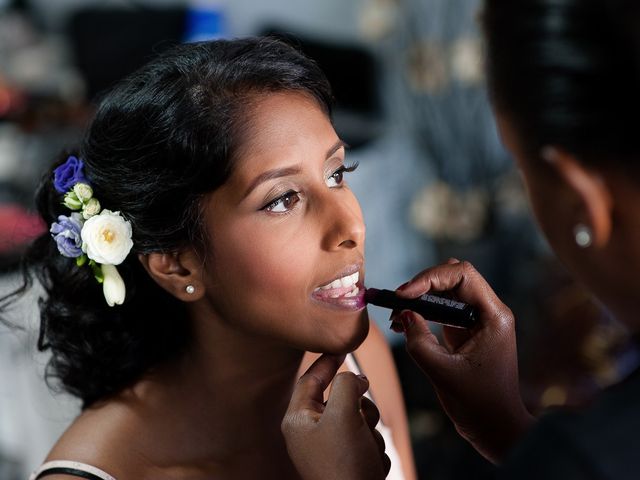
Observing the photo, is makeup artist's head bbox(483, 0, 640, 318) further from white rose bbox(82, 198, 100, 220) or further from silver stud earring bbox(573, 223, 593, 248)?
white rose bbox(82, 198, 100, 220)

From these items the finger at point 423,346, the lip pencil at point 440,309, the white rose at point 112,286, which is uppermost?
the lip pencil at point 440,309

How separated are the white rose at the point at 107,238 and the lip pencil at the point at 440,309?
0.32m

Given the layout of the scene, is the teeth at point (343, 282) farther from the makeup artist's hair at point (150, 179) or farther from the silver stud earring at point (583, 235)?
the silver stud earring at point (583, 235)

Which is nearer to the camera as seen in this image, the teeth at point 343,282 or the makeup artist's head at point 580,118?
the makeup artist's head at point 580,118

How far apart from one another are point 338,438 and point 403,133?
1.86 metres

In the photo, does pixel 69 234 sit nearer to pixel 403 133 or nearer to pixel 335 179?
pixel 335 179

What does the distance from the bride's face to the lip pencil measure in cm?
6

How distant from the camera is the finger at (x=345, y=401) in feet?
2.72

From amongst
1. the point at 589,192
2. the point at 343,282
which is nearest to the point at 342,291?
the point at 343,282

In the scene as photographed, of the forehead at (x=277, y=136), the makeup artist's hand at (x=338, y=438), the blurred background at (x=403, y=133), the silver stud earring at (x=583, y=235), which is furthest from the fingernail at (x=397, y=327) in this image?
the blurred background at (x=403, y=133)

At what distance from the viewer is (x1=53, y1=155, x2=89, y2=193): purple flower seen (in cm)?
101

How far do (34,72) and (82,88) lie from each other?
0.13 metres

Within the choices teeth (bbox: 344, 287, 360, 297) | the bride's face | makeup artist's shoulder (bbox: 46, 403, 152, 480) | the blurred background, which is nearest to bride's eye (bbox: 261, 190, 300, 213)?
the bride's face

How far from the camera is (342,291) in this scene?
37.6 inches
